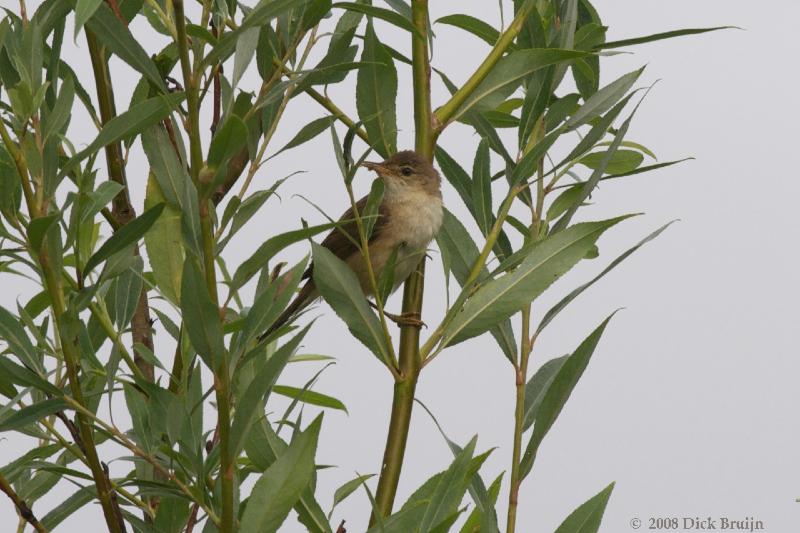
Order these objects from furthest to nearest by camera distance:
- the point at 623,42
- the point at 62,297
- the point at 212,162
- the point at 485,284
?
1. the point at 623,42
2. the point at 485,284
3. the point at 62,297
4. the point at 212,162

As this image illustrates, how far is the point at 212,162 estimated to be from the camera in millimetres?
1196

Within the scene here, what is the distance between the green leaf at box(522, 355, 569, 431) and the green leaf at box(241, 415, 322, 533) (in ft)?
1.80

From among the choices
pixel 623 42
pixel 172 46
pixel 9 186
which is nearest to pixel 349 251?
pixel 172 46

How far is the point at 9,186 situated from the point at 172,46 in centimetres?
67

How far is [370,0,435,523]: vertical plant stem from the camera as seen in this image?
1507mm

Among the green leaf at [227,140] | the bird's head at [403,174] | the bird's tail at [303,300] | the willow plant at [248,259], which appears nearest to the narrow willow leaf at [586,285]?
the willow plant at [248,259]

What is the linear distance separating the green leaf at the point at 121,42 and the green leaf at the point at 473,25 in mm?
779

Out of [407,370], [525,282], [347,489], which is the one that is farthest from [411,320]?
[347,489]

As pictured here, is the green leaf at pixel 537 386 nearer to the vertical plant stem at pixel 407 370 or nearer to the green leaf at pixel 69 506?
the vertical plant stem at pixel 407 370

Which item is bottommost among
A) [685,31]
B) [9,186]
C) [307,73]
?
[9,186]

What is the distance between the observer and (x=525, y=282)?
1567mm

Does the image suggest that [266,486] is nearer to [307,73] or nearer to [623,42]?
[307,73]

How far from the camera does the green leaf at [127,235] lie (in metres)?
1.30

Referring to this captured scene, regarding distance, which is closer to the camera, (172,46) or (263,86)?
(263,86)
